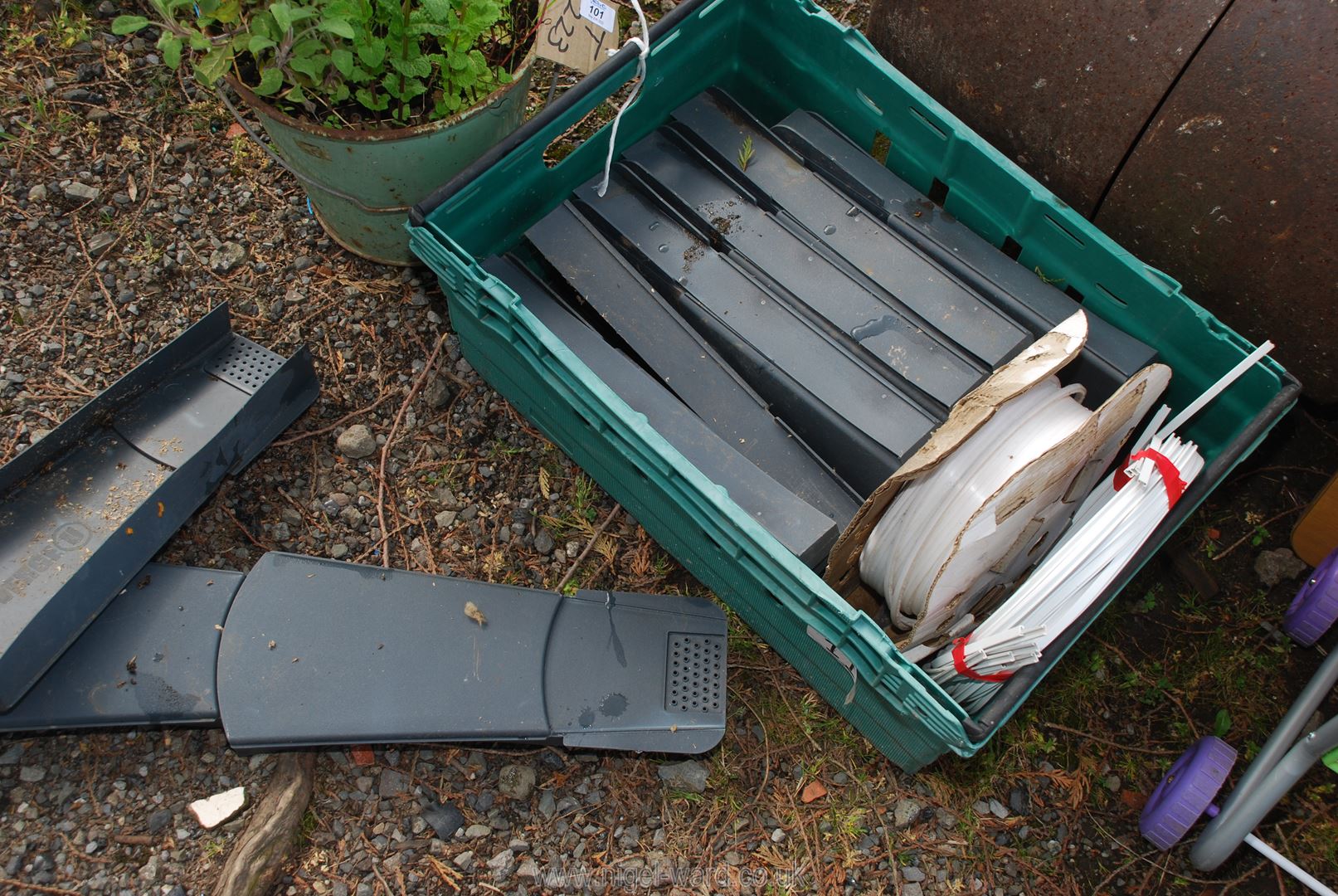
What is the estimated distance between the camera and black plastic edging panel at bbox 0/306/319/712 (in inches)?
80.0

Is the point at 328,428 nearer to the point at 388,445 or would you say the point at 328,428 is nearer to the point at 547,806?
the point at 388,445

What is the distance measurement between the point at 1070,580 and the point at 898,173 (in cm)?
117

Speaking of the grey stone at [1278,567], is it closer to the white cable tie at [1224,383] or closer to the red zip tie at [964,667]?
the white cable tie at [1224,383]

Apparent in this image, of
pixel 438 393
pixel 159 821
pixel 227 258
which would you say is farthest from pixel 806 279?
pixel 159 821

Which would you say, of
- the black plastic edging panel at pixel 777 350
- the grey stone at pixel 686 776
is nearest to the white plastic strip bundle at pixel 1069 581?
the black plastic edging panel at pixel 777 350

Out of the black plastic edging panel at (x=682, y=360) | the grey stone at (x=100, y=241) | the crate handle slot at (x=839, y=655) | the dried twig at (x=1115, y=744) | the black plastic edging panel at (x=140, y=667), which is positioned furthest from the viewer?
the grey stone at (x=100, y=241)

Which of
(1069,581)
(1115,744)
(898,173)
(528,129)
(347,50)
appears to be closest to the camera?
(1069,581)

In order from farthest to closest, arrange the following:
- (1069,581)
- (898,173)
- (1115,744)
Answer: (898,173) < (1115,744) < (1069,581)

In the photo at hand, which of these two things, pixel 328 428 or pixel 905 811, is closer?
pixel 905 811

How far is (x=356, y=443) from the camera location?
2.46m

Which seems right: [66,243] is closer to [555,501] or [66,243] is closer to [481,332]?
[481,332]

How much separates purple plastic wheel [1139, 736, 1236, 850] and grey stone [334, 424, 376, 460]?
1.94m

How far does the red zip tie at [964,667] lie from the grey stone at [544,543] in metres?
0.98

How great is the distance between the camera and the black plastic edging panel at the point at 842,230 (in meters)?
2.20
